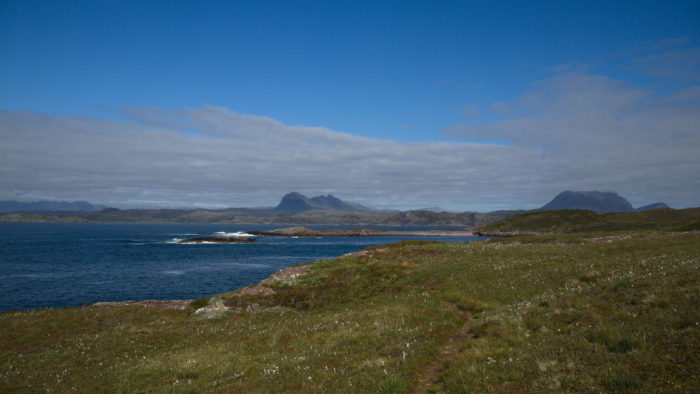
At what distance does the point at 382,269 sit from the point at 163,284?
47689 mm

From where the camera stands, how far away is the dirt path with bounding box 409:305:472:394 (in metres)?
11.9

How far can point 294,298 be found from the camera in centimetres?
3409

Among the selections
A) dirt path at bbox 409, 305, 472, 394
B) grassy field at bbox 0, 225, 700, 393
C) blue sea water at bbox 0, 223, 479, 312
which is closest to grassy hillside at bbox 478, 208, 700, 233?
grassy field at bbox 0, 225, 700, 393

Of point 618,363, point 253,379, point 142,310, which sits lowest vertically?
point 142,310

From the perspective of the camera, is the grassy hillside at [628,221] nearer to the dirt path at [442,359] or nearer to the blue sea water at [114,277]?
the blue sea water at [114,277]

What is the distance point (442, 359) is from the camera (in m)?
13.9

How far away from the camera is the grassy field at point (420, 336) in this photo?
10750mm

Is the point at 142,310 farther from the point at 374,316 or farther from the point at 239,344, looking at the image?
the point at 374,316

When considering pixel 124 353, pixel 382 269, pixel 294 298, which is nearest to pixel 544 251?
pixel 382 269

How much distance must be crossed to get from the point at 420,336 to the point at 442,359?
Result: 3.20m

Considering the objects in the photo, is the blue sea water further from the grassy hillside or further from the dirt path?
the grassy hillside

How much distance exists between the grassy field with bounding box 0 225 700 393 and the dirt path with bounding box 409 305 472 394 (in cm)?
9

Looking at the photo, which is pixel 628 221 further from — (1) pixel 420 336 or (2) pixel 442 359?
(2) pixel 442 359

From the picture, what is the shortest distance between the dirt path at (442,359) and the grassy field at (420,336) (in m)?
0.09
